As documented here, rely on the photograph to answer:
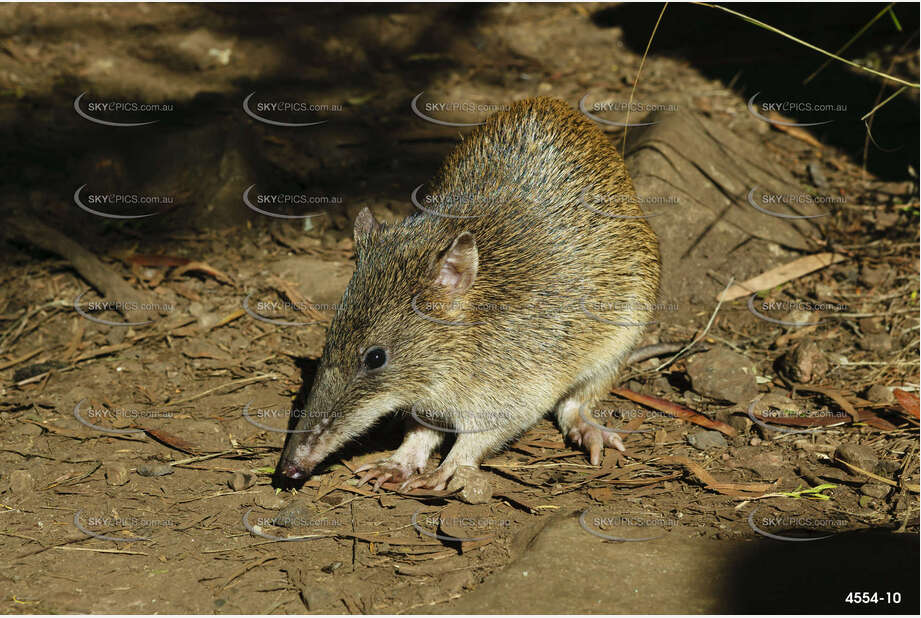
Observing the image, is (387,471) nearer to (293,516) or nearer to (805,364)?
(293,516)

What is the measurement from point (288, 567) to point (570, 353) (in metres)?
2.00

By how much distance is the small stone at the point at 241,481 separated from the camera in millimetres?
4512

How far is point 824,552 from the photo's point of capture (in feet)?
12.1

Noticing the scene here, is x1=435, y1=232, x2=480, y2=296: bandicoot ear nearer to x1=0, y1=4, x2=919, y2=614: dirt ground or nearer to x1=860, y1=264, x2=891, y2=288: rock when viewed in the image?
x1=0, y1=4, x2=919, y2=614: dirt ground

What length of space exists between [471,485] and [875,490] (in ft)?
7.01

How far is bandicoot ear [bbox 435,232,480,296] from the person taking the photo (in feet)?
14.5

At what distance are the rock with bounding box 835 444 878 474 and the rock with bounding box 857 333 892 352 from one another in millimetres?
1124

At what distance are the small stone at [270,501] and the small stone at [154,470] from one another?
575mm

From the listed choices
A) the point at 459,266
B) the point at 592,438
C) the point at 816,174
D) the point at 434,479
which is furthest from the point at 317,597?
the point at 816,174

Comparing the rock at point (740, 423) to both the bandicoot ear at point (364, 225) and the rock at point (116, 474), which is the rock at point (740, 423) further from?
the rock at point (116, 474)

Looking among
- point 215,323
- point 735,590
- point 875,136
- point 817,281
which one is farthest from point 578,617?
point 875,136

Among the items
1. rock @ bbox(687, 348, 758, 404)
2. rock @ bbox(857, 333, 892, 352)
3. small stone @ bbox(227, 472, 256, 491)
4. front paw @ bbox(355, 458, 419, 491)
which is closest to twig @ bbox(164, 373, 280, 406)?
small stone @ bbox(227, 472, 256, 491)

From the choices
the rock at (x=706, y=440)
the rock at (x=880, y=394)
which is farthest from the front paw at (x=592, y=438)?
the rock at (x=880, y=394)

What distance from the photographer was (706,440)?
5.01 m
